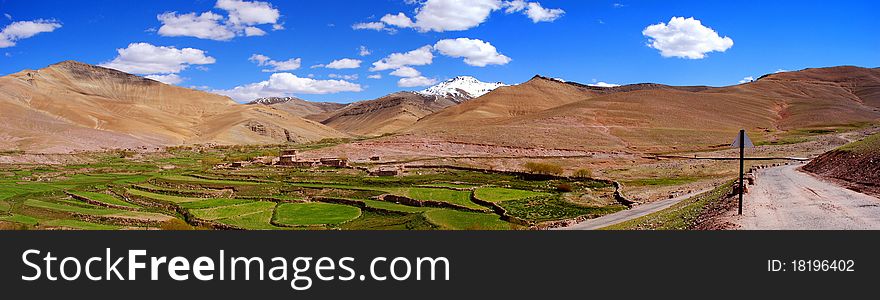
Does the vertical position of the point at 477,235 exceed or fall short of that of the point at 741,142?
it falls short

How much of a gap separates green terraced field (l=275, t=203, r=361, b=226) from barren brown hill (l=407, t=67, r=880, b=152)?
214 feet

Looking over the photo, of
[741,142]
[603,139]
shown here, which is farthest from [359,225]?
[603,139]

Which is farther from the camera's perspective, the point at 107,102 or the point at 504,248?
the point at 107,102

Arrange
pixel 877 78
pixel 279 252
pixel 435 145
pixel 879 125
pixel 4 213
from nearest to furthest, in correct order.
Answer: pixel 279 252, pixel 4 213, pixel 435 145, pixel 879 125, pixel 877 78

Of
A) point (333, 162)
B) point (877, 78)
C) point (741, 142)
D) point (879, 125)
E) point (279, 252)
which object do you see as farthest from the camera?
point (877, 78)

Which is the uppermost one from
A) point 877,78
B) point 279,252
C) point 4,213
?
point 877,78

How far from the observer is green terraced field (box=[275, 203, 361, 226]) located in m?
32.8

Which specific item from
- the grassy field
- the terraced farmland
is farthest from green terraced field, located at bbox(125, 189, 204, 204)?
the grassy field

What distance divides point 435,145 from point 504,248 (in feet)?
290

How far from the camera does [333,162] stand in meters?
72.8

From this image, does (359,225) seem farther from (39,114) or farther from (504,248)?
(39,114)

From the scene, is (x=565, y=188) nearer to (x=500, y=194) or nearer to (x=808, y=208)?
(x=500, y=194)

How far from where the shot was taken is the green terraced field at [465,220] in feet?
94.6

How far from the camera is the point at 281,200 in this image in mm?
41906
